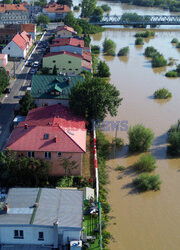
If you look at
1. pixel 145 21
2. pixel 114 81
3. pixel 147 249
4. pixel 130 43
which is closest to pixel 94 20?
pixel 145 21

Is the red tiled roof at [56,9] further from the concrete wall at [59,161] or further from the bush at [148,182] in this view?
the bush at [148,182]

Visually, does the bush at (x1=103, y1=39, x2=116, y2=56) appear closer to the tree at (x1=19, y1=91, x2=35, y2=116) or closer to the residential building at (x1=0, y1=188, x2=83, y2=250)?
the tree at (x1=19, y1=91, x2=35, y2=116)

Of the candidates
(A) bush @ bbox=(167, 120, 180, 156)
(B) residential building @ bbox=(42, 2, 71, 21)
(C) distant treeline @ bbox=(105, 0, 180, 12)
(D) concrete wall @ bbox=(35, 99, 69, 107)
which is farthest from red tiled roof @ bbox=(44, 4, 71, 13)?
(A) bush @ bbox=(167, 120, 180, 156)

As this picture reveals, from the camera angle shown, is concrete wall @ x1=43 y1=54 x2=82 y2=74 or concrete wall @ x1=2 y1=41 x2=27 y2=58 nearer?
concrete wall @ x1=43 y1=54 x2=82 y2=74

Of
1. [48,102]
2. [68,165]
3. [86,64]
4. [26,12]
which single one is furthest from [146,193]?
[26,12]

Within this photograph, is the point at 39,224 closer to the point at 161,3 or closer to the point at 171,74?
the point at 171,74

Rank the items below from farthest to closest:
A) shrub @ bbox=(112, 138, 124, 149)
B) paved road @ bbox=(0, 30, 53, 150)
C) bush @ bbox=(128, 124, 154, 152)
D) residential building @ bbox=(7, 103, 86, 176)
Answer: shrub @ bbox=(112, 138, 124, 149) → paved road @ bbox=(0, 30, 53, 150) → bush @ bbox=(128, 124, 154, 152) → residential building @ bbox=(7, 103, 86, 176)
